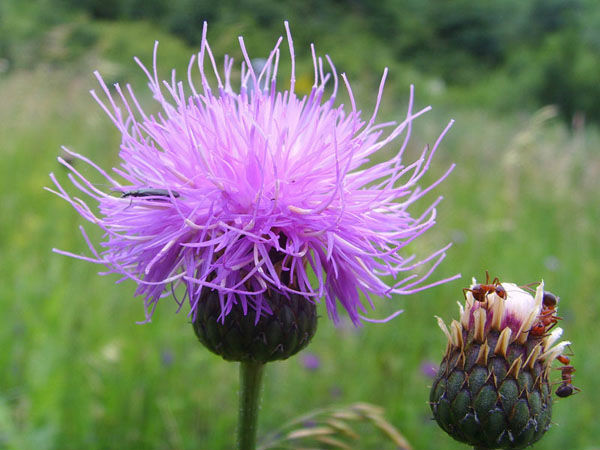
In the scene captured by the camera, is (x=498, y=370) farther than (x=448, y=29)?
No

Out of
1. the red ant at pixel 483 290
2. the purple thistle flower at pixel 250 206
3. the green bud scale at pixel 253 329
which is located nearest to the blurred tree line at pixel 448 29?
the purple thistle flower at pixel 250 206

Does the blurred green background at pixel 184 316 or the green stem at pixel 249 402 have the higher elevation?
the blurred green background at pixel 184 316

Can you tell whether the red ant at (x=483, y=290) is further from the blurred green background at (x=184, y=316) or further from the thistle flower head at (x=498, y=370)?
the blurred green background at (x=184, y=316)

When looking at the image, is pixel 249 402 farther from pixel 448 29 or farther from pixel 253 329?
pixel 448 29

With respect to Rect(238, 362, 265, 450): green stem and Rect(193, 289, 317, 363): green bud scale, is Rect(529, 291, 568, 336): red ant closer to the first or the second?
Rect(193, 289, 317, 363): green bud scale

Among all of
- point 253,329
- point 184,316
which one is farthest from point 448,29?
point 253,329
